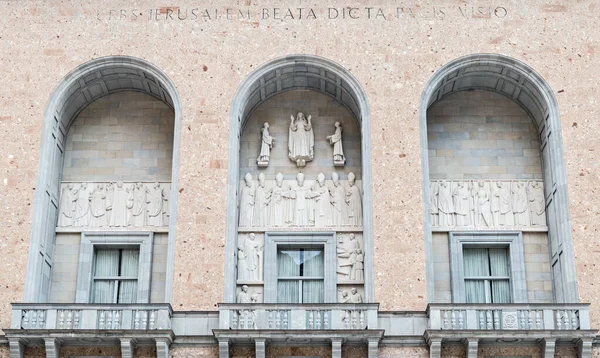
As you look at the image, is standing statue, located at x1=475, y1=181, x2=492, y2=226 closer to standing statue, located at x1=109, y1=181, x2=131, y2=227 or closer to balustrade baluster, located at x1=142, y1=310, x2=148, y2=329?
balustrade baluster, located at x1=142, y1=310, x2=148, y2=329

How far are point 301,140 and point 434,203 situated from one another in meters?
3.52

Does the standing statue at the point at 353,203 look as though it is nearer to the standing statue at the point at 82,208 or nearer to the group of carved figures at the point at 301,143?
the group of carved figures at the point at 301,143

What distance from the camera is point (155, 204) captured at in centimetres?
2595

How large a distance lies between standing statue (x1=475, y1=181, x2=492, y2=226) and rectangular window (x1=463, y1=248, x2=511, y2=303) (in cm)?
67

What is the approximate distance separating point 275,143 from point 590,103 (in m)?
7.48

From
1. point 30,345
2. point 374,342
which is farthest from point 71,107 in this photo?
point 374,342

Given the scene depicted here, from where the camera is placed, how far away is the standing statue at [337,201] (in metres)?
25.6

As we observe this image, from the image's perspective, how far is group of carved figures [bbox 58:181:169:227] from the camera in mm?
25781

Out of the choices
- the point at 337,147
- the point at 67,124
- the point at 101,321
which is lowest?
the point at 101,321

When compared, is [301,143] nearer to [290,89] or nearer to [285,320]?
[290,89]

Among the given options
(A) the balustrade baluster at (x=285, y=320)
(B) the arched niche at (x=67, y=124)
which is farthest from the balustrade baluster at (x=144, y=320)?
(A) the balustrade baluster at (x=285, y=320)

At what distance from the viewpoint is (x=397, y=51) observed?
2594cm

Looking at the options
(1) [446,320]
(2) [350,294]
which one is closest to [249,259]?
(2) [350,294]

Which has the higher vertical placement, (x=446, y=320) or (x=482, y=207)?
(x=482, y=207)
